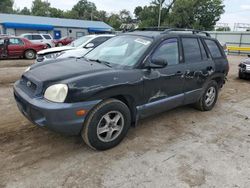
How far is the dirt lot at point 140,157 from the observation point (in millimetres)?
2807

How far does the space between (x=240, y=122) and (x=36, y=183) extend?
404 centimetres

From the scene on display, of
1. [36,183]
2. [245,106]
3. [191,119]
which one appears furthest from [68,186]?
[245,106]

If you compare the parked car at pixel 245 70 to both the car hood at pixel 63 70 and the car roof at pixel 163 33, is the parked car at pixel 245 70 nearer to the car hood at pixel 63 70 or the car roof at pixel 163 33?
the car roof at pixel 163 33

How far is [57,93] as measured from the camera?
295cm

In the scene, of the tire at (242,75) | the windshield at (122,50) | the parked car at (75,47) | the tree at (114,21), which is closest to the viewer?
the windshield at (122,50)

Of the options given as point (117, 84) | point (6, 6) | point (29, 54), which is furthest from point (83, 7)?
point (117, 84)

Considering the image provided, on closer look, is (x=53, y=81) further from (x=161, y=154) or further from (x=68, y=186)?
(x=161, y=154)

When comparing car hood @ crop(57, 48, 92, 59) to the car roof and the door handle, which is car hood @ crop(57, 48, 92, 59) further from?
the door handle

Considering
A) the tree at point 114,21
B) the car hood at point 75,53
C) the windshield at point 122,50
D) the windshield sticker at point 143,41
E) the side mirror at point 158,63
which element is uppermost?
the tree at point 114,21

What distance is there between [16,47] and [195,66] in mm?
12846

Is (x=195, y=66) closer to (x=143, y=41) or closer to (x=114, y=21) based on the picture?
(x=143, y=41)

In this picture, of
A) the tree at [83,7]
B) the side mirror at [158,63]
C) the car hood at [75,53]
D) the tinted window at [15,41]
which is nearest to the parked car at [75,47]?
the car hood at [75,53]

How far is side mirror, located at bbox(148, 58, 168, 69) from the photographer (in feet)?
11.8

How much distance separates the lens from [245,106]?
19.4 feet
